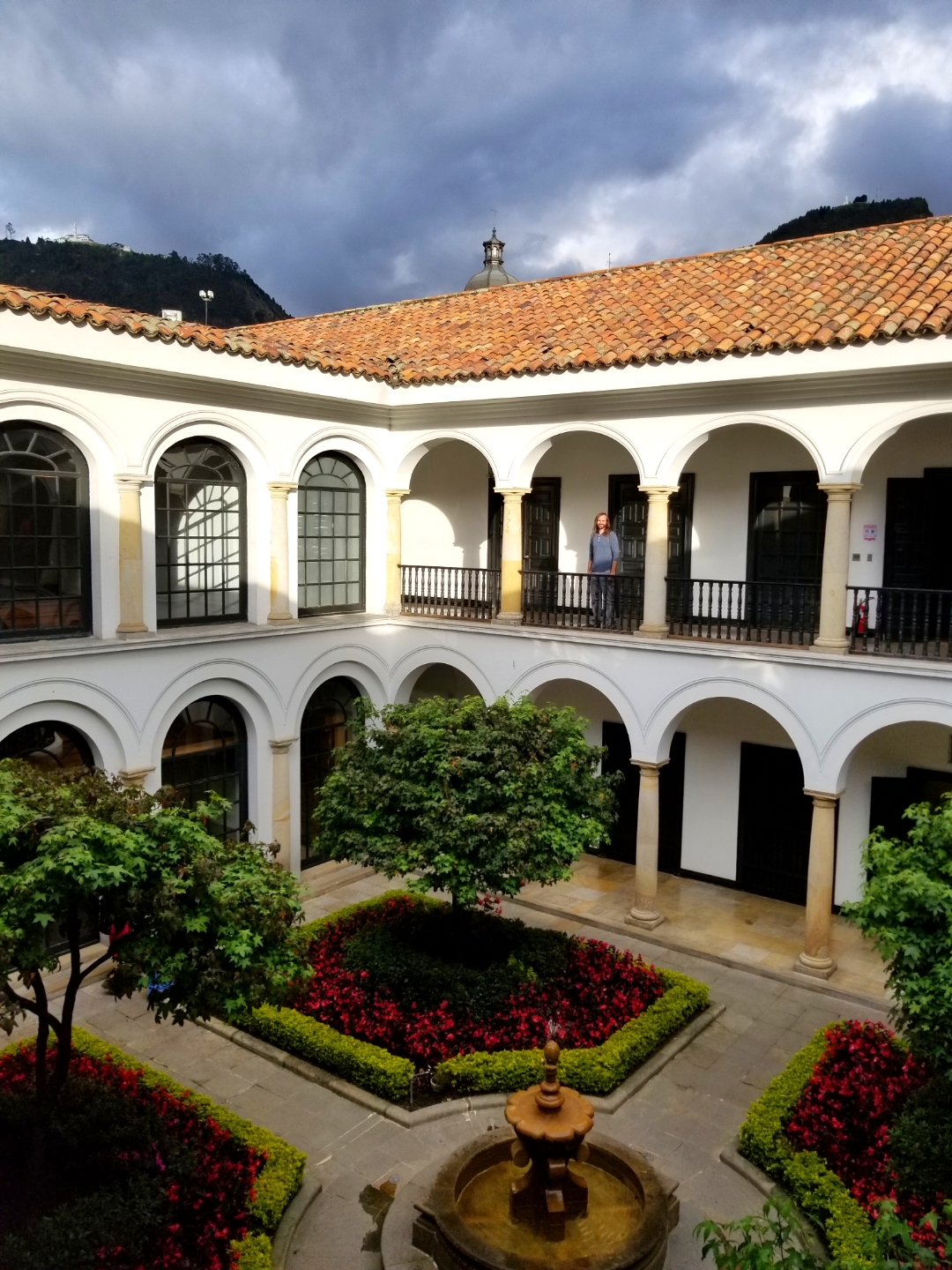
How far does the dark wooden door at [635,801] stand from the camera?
1539 cm

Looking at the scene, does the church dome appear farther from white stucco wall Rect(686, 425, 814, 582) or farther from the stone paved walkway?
the stone paved walkway

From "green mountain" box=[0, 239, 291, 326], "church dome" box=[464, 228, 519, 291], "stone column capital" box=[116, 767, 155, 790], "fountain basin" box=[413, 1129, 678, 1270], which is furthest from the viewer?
"green mountain" box=[0, 239, 291, 326]

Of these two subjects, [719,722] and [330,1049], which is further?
[719,722]

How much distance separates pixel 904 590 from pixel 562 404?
5046mm

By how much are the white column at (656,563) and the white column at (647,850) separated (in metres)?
1.80

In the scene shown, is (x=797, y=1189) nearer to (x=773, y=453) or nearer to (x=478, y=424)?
(x=773, y=453)

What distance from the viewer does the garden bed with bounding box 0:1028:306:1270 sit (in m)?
6.44

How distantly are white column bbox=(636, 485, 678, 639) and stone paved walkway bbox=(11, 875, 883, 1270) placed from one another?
4.44 m

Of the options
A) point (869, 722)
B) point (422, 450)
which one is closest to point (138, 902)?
point (869, 722)

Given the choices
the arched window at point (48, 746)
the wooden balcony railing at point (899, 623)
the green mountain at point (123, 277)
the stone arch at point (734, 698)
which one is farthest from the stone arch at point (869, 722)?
the green mountain at point (123, 277)

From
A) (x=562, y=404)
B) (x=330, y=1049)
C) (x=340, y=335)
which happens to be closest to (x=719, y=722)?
(x=562, y=404)

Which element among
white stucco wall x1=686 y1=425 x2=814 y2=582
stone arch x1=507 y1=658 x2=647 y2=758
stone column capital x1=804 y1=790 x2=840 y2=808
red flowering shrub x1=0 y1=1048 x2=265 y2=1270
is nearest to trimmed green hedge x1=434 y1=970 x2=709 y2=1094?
red flowering shrub x1=0 y1=1048 x2=265 y2=1270

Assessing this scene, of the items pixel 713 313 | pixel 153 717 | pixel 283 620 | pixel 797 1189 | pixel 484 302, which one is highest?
pixel 484 302

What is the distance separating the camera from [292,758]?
46.8 feet
